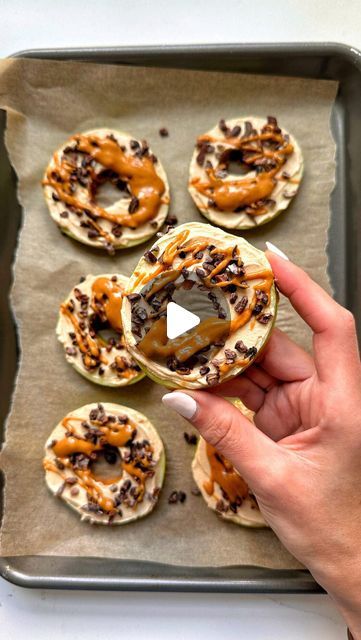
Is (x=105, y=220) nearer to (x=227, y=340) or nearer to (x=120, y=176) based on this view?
(x=120, y=176)

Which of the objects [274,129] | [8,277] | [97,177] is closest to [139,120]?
[97,177]

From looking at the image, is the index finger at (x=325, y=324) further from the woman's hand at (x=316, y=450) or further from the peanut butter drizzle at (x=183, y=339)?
the peanut butter drizzle at (x=183, y=339)

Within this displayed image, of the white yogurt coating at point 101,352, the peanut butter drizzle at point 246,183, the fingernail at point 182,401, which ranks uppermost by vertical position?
the peanut butter drizzle at point 246,183

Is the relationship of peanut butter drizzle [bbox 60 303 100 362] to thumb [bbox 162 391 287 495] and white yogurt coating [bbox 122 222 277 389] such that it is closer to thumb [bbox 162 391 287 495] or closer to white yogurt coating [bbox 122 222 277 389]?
white yogurt coating [bbox 122 222 277 389]

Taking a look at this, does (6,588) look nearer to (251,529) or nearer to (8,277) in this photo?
(251,529)

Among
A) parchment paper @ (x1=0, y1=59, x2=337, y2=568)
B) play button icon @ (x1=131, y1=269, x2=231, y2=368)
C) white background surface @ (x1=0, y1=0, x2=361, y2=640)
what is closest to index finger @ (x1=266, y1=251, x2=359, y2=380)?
play button icon @ (x1=131, y1=269, x2=231, y2=368)

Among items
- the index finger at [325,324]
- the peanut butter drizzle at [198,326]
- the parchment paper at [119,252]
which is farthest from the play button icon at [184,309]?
the parchment paper at [119,252]
